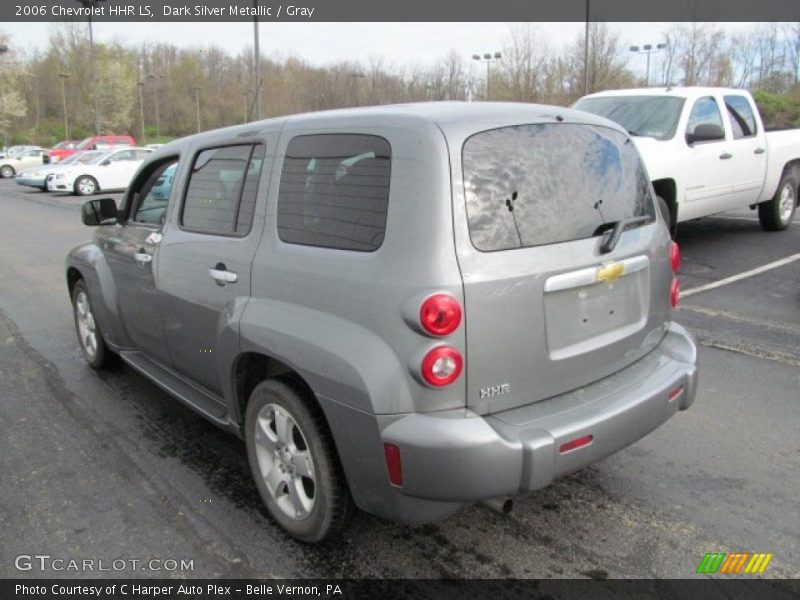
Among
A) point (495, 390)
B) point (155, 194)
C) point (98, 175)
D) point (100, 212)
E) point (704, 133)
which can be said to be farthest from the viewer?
point (98, 175)

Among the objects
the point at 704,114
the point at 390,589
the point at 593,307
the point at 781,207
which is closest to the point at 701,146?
the point at 704,114

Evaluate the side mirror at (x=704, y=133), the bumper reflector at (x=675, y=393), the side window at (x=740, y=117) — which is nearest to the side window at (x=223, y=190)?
the bumper reflector at (x=675, y=393)

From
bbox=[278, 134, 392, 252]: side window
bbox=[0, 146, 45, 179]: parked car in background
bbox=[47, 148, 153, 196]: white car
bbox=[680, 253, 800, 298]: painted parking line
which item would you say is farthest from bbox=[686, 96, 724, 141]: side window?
bbox=[0, 146, 45, 179]: parked car in background

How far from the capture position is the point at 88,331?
515cm

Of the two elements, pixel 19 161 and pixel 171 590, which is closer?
pixel 171 590

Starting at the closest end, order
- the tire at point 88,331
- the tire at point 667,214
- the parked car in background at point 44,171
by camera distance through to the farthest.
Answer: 1. the tire at point 88,331
2. the tire at point 667,214
3. the parked car in background at point 44,171

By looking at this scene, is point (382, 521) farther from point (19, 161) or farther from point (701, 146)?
point (19, 161)

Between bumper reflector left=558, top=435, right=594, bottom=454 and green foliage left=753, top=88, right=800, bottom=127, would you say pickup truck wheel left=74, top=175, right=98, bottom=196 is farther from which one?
green foliage left=753, top=88, right=800, bottom=127

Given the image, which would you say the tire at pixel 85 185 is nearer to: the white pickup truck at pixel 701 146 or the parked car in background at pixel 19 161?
the white pickup truck at pixel 701 146

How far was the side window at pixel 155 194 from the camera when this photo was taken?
403 centimetres

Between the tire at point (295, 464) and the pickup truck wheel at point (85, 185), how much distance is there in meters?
23.8

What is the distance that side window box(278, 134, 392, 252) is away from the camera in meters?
2.59

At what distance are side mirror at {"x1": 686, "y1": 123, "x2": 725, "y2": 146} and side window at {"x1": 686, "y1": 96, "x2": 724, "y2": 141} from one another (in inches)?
3.6

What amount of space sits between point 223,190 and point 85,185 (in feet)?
76.4
